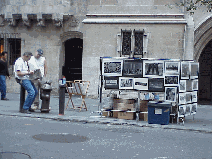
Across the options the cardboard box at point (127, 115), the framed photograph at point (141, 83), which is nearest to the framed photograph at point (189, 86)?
the framed photograph at point (141, 83)

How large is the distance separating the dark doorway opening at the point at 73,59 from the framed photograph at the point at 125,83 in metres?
8.05

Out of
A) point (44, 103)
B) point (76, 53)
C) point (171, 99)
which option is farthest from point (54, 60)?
point (171, 99)

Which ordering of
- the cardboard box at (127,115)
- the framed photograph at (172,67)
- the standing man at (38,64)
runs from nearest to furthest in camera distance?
the framed photograph at (172,67) < the cardboard box at (127,115) < the standing man at (38,64)

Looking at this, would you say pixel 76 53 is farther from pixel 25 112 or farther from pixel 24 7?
pixel 25 112

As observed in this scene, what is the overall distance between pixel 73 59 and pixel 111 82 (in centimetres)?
810

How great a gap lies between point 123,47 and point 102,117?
6.10 meters

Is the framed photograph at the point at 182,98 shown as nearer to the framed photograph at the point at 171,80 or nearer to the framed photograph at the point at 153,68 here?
the framed photograph at the point at 171,80

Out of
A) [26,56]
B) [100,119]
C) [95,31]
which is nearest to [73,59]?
[95,31]

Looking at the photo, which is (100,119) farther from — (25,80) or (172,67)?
(25,80)

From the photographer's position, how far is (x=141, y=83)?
10.4 metres

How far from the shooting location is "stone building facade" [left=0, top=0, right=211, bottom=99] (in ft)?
53.0

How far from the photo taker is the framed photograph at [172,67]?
1004cm

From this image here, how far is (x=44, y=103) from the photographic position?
38.0ft

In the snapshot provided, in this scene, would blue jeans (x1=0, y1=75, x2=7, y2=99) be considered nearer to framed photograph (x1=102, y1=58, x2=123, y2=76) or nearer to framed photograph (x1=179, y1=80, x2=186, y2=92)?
framed photograph (x1=102, y1=58, x2=123, y2=76)
